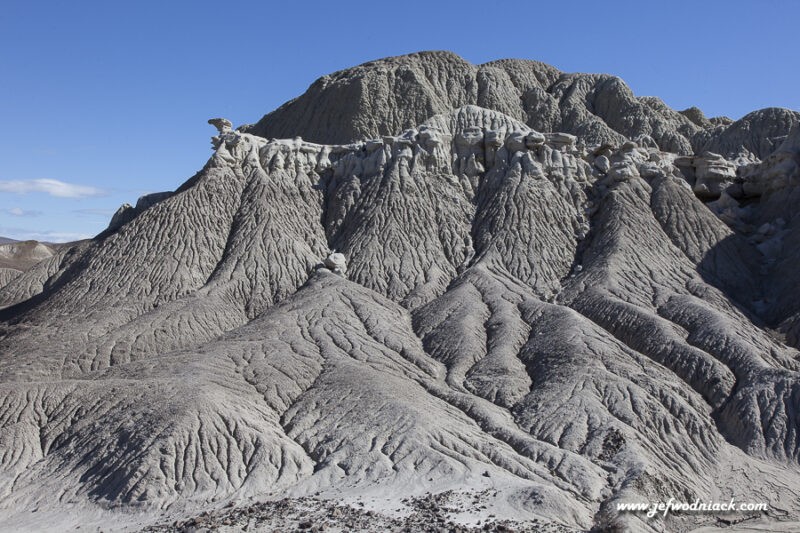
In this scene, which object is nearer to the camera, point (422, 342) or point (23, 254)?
point (422, 342)

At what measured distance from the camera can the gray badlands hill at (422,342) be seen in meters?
37.8

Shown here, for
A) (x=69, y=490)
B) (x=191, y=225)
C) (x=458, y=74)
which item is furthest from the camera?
(x=458, y=74)

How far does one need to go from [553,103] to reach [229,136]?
3668 centimetres

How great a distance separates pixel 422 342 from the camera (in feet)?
168

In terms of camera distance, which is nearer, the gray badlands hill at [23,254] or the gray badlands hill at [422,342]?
the gray badlands hill at [422,342]

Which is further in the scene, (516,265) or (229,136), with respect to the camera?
(229,136)

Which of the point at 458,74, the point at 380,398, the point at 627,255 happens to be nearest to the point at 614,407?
the point at 380,398

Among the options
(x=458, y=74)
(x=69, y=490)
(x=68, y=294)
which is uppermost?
(x=458, y=74)

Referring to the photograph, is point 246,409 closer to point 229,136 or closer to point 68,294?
point 68,294

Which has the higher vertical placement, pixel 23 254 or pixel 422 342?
pixel 23 254

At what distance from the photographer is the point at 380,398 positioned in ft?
141

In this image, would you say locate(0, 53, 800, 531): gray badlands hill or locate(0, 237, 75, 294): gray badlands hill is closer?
locate(0, 53, 800, 531): gray badlands hill

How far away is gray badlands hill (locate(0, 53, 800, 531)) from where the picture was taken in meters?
37.8

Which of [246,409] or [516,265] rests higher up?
[516,265]
